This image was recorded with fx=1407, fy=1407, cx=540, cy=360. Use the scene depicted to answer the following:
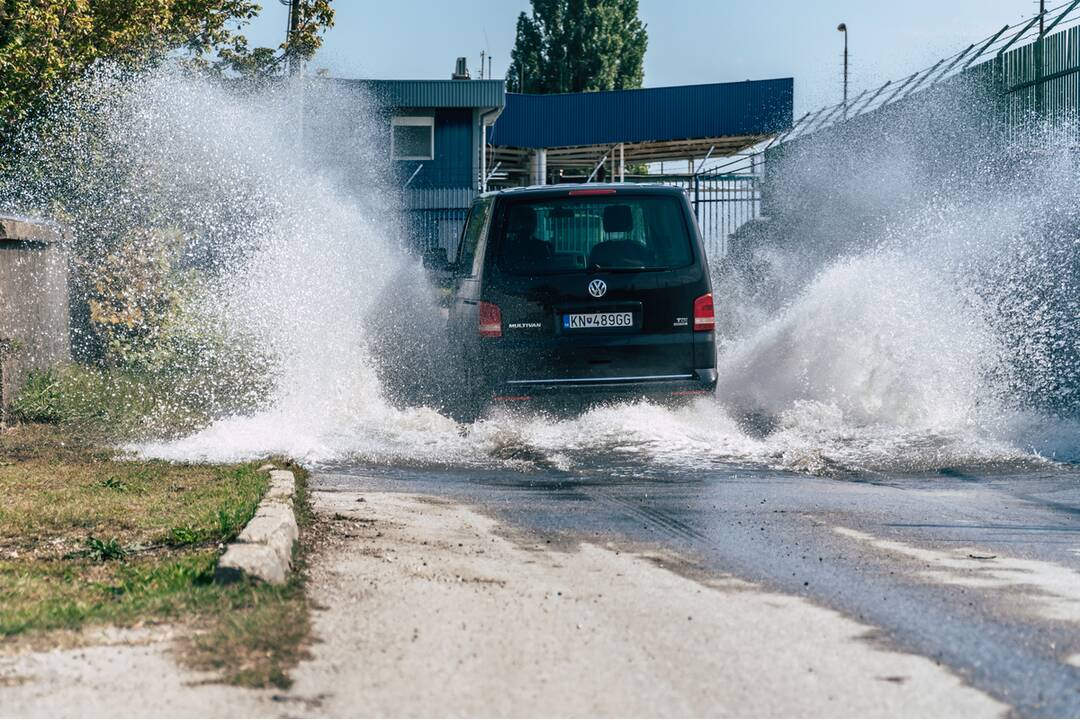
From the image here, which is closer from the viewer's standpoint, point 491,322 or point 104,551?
point 104,551

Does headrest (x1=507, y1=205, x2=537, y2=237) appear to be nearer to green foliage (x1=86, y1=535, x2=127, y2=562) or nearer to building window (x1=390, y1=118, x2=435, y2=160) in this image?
green foliage (x1=86, y1=535, x2=127, y2=562)

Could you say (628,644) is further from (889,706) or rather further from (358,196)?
(358,196)

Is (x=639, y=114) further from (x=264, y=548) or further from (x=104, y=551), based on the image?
(x=264, y=548)

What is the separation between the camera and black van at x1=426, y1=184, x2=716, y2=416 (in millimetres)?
10336

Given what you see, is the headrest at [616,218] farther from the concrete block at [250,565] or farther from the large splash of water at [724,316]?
the concrete block at [250,565]

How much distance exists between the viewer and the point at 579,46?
65.7 meters

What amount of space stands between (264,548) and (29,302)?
7.66 metres

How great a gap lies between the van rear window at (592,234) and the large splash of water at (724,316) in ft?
3.65

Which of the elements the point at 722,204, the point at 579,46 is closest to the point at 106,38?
the point at 722,204

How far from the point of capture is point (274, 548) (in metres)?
5.50

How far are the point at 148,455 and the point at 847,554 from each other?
17.1 feet

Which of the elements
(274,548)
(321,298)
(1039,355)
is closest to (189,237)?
(321,298)

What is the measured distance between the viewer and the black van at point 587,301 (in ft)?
33.9

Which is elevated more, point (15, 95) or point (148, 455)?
point (15, 95)
